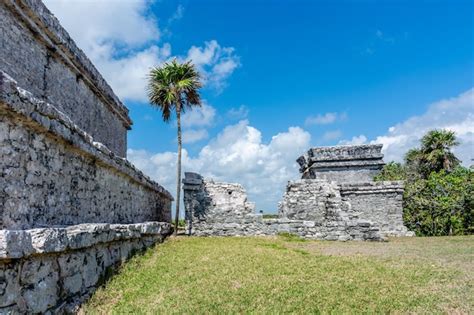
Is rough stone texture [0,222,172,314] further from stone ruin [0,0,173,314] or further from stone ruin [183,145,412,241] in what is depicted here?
stone ruin [183,145,412,241]

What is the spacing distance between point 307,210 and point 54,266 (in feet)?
38.1

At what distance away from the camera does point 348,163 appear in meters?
17.9

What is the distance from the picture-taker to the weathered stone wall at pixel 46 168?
2.99m

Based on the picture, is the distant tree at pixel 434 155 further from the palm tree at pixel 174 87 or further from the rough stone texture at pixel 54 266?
the rough stone texture at pixel 54 266

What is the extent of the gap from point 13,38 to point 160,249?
4.56 metres

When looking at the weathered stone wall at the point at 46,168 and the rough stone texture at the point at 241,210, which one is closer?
the weathered stone wall at the point at 46,168

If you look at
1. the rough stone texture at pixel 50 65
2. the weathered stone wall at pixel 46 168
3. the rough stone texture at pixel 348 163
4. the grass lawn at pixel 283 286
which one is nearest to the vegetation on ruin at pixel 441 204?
the rough stone texture at pixel 348 163

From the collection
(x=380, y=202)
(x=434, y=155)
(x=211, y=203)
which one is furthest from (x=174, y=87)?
(x=434, y=155)

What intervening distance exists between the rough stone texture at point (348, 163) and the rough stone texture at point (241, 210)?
345 cm

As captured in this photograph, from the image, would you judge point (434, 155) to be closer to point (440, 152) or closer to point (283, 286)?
point (440, 152)

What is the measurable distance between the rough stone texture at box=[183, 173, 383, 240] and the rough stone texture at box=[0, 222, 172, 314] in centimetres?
895

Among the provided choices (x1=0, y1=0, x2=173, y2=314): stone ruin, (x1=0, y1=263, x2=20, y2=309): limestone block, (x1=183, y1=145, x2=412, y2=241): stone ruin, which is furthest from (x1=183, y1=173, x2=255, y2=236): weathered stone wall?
(x1=0, y1=263, x2=20, y2=309): limestone block

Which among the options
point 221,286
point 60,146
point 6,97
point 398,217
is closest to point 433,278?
point 221,286

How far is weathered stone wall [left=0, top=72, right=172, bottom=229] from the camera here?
2988 millimetres
